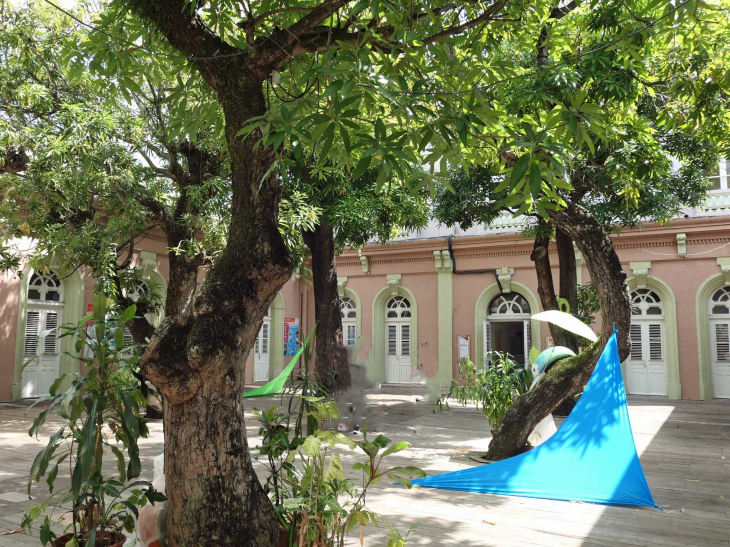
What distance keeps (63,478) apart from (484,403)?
Answer: 13.9 feet

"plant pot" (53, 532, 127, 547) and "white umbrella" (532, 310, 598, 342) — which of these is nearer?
"plant pot" (53, 532, 127, 547)

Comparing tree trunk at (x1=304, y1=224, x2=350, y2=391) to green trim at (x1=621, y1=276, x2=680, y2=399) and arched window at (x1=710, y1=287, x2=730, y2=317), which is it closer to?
green trim at (x1=621, y1=276, x2=680, y2=399)

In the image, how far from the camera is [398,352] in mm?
15914

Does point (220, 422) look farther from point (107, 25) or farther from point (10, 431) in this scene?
point (10, 431)

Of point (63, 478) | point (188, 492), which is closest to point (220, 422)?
point (188, 492)

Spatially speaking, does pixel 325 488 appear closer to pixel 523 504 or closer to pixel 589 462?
pixel 523 504

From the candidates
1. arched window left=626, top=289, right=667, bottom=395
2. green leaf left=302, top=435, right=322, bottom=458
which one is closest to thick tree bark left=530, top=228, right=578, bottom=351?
arched window left=626, top=289, right=667, bottom=395

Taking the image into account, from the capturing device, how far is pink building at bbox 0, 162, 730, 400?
37.5ft

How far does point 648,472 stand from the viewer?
5766 millimetres

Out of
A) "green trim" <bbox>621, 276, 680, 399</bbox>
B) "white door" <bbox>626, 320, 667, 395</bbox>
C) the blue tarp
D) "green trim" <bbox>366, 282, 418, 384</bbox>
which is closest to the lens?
the blue tarp

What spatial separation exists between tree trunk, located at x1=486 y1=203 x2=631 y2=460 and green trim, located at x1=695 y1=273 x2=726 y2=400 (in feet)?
28.5

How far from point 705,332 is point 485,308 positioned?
16.1ft

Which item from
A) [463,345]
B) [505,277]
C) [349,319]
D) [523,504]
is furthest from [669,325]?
[523,504]

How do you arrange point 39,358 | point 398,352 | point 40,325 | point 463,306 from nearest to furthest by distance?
1. point 40,325
2. point 39,358
3. point 463,306
4. point 398,352
